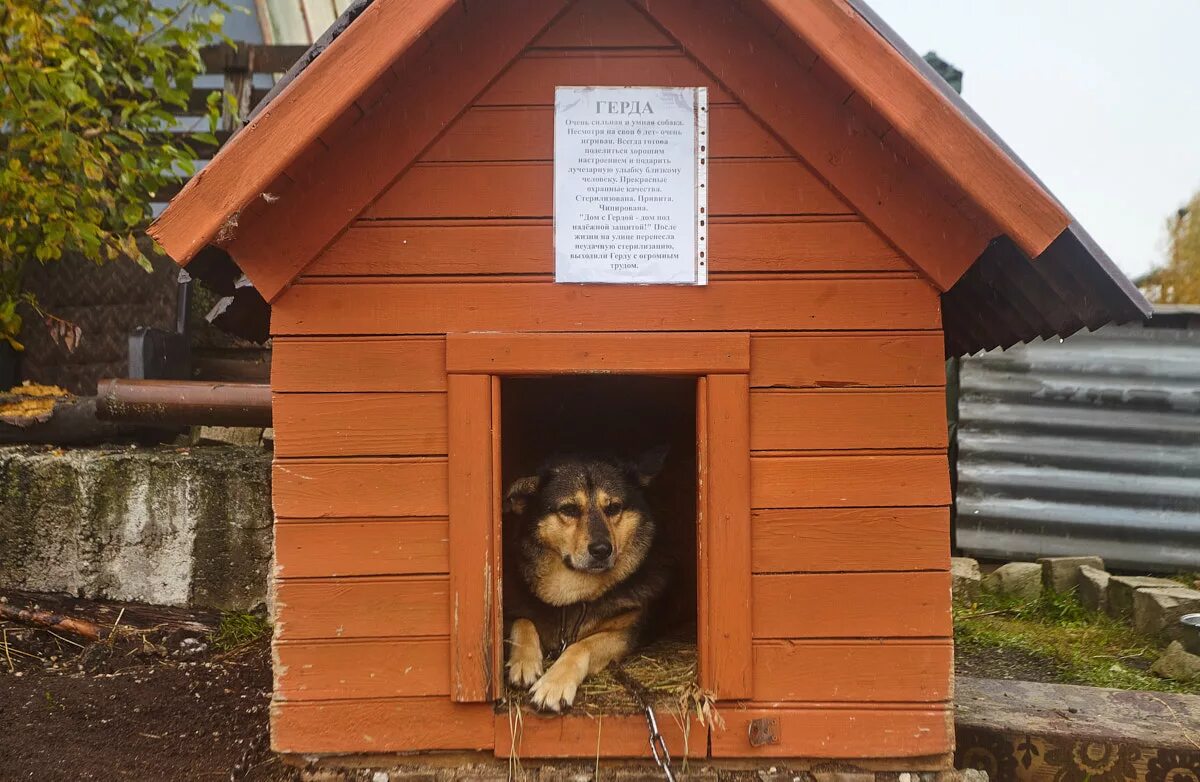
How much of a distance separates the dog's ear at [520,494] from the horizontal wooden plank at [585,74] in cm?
157

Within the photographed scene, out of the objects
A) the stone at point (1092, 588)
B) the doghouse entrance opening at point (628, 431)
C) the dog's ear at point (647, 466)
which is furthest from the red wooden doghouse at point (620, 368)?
the stone at point (1092, 588)

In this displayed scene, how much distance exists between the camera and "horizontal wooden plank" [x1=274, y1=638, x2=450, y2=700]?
278 centimetres

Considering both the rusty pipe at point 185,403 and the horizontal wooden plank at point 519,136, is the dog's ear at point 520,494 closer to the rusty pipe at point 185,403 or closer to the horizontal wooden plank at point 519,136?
the horizontal wooden plank at point 519,136

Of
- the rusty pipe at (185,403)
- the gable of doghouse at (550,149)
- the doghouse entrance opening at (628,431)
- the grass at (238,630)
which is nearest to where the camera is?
the gable of doghouse at (550,149)

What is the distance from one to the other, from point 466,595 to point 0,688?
277 cm

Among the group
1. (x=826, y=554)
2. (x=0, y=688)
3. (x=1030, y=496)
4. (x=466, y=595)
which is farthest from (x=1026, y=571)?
(x=0, y=688)

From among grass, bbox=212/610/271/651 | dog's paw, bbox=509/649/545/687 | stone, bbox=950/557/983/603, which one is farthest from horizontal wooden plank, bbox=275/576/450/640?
stone, bbox=950/557/983/603

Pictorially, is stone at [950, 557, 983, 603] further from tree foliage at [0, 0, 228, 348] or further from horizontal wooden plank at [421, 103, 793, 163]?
tree foliage at [0, 0, 228, 348]

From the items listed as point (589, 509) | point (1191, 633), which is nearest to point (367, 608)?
point (589, 509)

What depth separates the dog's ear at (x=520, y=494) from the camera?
11.7ft

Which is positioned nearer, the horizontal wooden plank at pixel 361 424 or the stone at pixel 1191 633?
the horizontal wooden plank at pixel 361 424

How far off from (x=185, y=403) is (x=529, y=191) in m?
3.03

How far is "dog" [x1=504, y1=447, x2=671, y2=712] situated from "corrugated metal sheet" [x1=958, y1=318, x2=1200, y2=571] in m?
4.26

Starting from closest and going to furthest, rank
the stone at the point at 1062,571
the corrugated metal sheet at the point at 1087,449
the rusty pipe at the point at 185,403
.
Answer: the rusty pipe at the point at 185,403
the stone at the point at 1062,571
the corrugated metal sheet at the point at 1087,449
